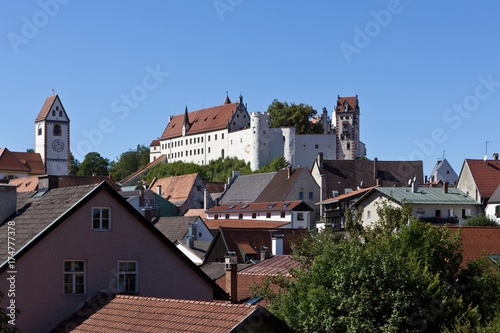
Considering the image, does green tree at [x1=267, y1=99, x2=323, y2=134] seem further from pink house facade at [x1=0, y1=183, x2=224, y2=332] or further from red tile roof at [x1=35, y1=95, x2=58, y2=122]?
pink house facade at [x1=0, y1=183, x2=224, y2=332]

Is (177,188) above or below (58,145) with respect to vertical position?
below

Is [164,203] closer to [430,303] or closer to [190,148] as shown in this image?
[190,148]

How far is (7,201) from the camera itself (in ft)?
70.3

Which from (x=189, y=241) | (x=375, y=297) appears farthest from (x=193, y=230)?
(x=375, y=297)

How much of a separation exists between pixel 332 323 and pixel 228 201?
3164 inches

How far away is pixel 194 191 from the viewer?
103 m

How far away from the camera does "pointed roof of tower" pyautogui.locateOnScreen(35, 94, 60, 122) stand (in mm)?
152250

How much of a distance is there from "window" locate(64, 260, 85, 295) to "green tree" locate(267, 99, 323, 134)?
118m

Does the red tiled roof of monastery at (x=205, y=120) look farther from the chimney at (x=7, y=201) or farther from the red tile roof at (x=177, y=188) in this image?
the chimney at (x=7, y=201)

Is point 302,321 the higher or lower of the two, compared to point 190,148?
lower

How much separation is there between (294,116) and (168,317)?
124731 millimetres

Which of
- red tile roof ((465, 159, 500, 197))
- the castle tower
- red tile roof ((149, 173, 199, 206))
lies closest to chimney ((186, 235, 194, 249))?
red tile roof ((465, 159, 500, 197))

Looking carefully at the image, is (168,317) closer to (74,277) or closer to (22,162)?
(74,277)

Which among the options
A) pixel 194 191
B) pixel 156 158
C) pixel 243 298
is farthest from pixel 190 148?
pixel 243 298
